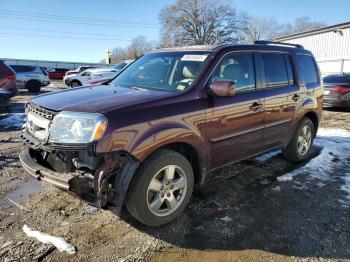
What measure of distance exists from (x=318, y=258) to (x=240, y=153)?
167 centimetres

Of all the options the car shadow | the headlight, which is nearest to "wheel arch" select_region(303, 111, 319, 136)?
the car shadow

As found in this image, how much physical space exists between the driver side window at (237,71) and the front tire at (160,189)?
1.08 m

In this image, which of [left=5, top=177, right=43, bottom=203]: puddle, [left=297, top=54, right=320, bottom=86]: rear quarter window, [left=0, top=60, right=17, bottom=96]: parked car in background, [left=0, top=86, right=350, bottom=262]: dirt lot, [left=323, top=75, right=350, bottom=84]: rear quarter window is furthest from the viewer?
[left=323, top=75, right=350, bottom=84]: rear quarter window

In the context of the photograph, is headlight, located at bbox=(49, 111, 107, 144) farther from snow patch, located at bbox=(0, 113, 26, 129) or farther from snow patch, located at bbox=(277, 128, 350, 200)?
snow patch, located at bbox=(0, 113, 26, 129)

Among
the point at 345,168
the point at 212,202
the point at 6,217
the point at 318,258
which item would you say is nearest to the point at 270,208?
the point at 212,202

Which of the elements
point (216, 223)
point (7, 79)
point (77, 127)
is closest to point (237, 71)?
point (216, 223)

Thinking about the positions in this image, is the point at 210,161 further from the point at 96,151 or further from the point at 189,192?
the point at 96,151

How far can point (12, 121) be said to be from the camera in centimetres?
949

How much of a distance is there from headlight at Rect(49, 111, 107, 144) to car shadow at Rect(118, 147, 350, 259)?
1.19 metres

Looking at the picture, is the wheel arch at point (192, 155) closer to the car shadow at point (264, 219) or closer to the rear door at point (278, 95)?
the car shadow at point (264, 219)

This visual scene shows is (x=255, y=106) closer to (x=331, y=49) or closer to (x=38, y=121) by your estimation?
(x=38, y=121)

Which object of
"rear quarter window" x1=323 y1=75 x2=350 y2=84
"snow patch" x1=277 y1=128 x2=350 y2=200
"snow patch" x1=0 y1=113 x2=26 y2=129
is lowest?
"snow patch" x1=277 y1=128 x2=350 y2=200

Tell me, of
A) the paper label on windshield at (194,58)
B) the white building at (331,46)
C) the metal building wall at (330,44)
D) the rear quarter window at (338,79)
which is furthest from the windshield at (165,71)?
the metal building wall at (330,44)

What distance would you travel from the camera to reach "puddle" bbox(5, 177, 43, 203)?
435cm
